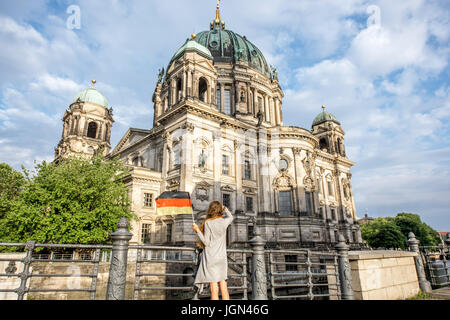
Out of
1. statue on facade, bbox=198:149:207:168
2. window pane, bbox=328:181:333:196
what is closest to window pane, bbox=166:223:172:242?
statue on facade, bbox=198:149:207:168

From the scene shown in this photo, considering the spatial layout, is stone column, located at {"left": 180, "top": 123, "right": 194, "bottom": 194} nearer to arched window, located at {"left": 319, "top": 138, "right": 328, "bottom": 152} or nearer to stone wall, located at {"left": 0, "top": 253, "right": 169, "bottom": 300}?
stone wall, located at {"left": 0, "top": 253, "right": 169, "bottom": 300}

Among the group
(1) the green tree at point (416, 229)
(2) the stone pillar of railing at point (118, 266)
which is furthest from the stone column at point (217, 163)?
(1) the green tree at point (416, 229)

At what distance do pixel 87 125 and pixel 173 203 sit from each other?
1815 inches

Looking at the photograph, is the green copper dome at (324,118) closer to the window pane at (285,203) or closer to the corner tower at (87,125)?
the window pane at (285,203)

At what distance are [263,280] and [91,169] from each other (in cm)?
1997

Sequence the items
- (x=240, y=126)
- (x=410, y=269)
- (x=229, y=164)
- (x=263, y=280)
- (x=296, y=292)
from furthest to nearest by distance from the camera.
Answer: (x=240, y=126) < (x=229, y=164) < (x=296, y=292) < (x=410, y=269) < (x=263, y=280)

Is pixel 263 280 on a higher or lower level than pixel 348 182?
lower

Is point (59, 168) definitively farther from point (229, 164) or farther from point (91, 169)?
point (229, 164)

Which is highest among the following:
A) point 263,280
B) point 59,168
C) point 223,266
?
point 59,168

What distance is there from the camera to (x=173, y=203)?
7.72 metres

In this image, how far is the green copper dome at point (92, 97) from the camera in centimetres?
4907

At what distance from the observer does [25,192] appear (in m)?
21.0

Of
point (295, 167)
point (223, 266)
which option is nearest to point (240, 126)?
point (295, 167)

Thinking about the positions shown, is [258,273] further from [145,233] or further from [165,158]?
[165,158]
